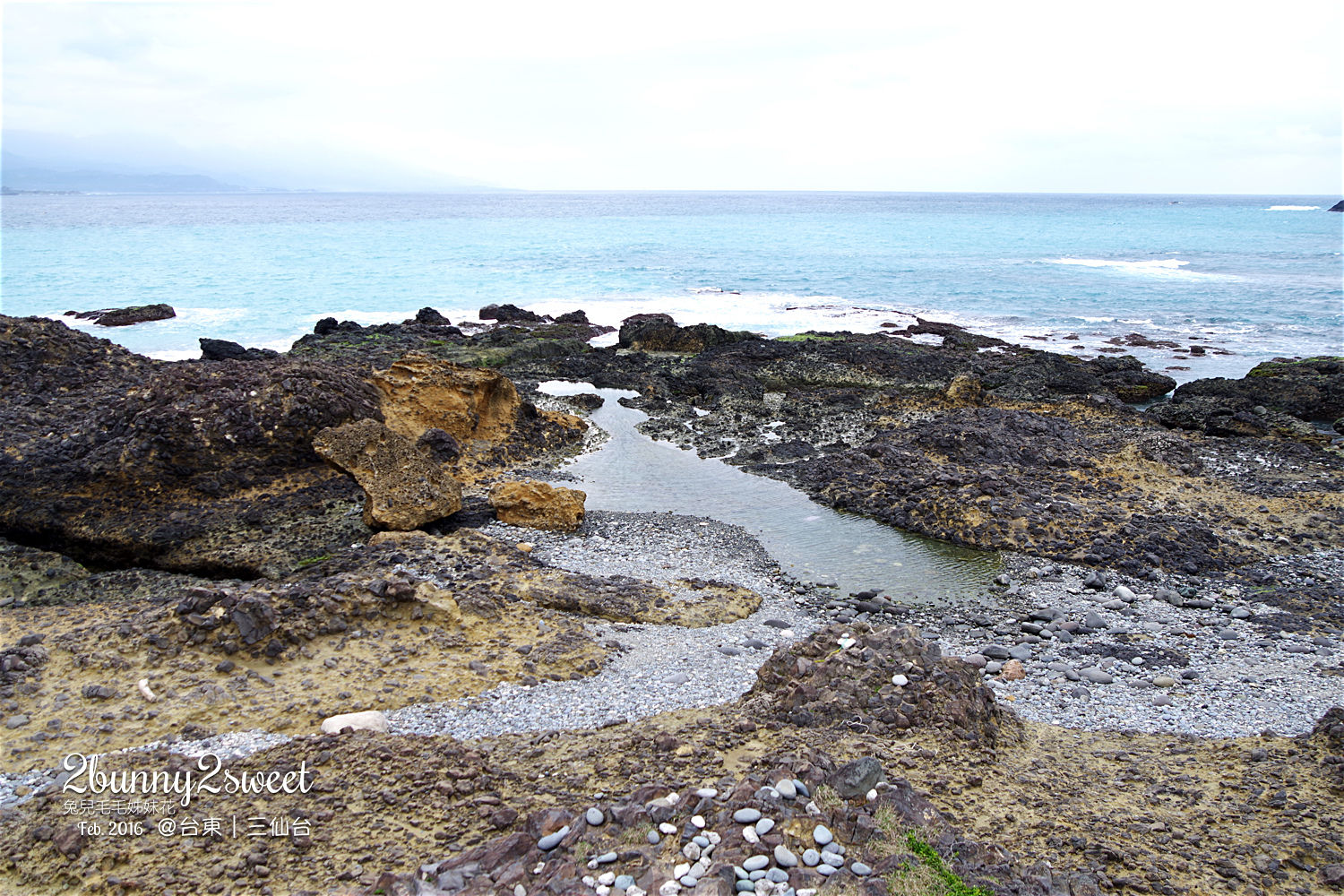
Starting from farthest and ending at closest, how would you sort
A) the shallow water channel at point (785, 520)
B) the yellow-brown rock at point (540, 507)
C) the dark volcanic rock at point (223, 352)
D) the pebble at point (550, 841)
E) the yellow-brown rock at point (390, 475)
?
1. the dark volcanic rock at point (223, 352)
2. the yellow-brown rock at point (540, 507)
3. the yellow-brown rock at point (390, 475)
4. the shallow water channel at point (785, 520)
5. the pebble at point (550, 841)

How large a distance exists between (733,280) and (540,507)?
47.1m

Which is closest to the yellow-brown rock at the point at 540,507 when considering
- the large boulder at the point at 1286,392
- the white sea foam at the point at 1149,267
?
the large boulder at the point at 1286,392

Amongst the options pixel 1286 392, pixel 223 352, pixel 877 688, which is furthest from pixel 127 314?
pixel 1286 392

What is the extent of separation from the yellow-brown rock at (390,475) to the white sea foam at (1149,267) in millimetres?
63822

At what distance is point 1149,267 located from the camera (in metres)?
69.7

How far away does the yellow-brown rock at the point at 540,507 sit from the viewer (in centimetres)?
1577

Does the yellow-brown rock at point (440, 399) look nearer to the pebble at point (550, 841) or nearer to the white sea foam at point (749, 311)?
the pebble at point (550, 841)

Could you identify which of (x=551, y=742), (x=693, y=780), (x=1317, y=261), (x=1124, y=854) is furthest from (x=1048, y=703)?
(x=1317, y=261)

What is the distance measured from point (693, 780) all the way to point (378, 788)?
9.40 feet

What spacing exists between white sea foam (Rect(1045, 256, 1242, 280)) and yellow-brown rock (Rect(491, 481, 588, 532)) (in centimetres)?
6226

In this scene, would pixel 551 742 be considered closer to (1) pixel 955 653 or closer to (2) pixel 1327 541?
(1) pixel 955 653

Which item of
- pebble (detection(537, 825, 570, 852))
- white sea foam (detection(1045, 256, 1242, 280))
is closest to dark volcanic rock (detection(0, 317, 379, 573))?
pebble (detection(537, 825, 570, 852))

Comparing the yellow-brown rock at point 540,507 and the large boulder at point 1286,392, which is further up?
the large boulder at point 1286,392

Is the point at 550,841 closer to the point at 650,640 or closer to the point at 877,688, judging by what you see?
the point at 877,688
